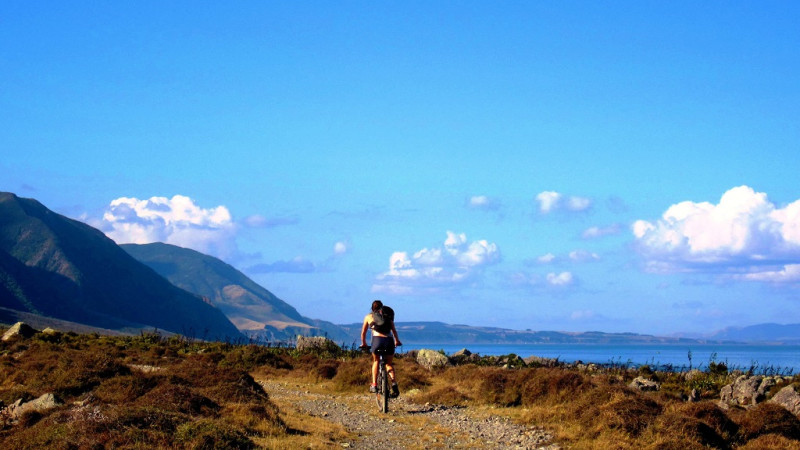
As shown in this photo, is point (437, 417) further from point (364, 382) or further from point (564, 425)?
point (364, 382)

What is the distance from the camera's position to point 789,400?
19141 mm

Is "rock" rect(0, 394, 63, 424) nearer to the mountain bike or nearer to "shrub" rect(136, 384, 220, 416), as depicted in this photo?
"shrub" rect(136, 384, 220, 416)

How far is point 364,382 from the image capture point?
2491 cm

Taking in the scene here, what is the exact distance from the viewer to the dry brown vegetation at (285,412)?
12.5 m

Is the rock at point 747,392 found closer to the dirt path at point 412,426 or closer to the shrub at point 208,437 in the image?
the dirt path at point 412,426

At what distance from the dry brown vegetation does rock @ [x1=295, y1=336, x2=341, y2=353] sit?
634 inches

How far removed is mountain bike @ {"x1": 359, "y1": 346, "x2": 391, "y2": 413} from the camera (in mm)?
17984

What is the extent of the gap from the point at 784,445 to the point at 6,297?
192 meters

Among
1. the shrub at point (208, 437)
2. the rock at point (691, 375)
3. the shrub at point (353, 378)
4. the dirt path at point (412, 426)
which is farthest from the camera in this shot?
the rock at point (691, 375)

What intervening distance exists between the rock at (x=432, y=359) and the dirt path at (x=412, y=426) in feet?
36.0

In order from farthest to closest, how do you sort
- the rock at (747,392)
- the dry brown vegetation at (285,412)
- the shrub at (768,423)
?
the rock at (747,392) → the shrub at (768,423) → the dry brown vegetation at (285,412)

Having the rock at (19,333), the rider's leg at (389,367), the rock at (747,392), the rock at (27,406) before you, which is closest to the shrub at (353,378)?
the rider's leg at (389,367)

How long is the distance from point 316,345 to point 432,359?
11.0m

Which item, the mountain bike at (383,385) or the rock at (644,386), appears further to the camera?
the rock at (644,386)
